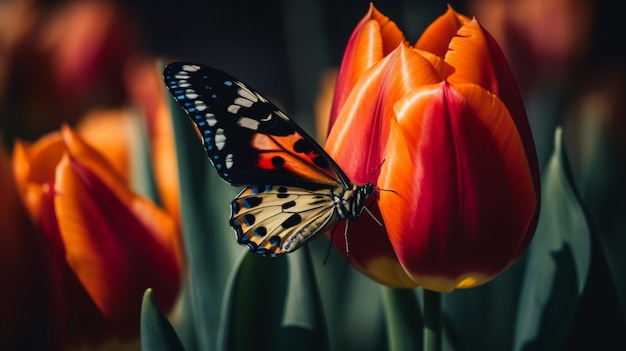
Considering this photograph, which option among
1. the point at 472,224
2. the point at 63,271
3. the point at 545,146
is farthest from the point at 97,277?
the point at 545,146

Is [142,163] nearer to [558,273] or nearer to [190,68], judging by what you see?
[190,68]

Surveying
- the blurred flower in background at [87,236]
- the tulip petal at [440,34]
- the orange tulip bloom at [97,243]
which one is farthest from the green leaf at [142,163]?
the tulip petal at [440,34]

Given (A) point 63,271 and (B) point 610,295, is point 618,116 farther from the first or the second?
(A) point 63,271

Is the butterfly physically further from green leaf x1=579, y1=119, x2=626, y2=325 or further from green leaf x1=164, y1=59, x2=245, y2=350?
green leaf x1=579, y1=119, x2=626, y2=325

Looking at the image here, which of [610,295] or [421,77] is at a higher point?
[421,77]

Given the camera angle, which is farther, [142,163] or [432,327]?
[142,163]

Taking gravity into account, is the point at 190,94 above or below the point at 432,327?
above

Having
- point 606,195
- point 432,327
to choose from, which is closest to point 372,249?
point 432,327
